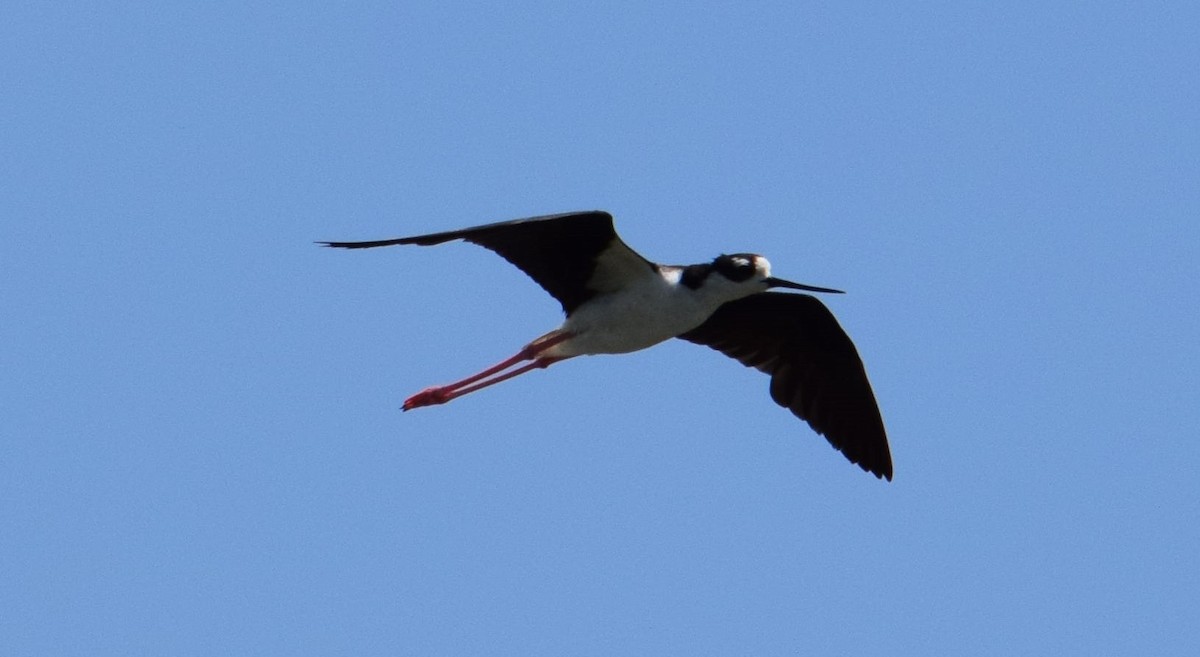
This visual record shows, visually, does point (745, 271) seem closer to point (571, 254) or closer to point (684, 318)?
point (684, 318)

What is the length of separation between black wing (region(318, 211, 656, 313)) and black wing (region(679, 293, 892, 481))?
1.81 m

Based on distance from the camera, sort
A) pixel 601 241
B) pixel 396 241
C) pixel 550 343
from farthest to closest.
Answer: pixel 550 343 → pixel 601 241 → pixel 396 241

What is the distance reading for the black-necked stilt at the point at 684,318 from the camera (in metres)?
11.8

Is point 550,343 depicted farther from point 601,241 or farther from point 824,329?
point 824,329

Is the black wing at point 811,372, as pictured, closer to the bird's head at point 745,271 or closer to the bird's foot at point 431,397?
the bird's head at point 745,271

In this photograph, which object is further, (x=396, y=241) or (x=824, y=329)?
(x=824, y=329)

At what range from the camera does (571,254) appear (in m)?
12.0

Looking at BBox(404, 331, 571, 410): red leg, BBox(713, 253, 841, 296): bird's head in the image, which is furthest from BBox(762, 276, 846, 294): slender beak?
BBox(404, 331, 571, 410): red leg

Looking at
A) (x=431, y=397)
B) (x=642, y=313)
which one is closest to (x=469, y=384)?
(x=431, y=397)

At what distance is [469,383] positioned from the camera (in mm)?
13234

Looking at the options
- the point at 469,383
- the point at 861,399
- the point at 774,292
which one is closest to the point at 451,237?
the point at 469,383

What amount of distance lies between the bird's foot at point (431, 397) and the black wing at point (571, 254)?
132 cm

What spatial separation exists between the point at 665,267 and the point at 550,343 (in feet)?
3.37

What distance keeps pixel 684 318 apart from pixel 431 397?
2.23 meters
